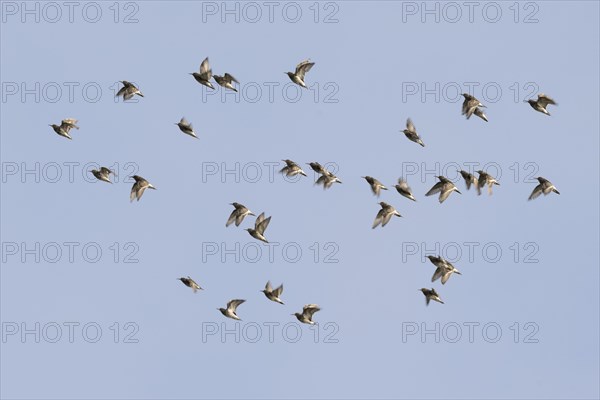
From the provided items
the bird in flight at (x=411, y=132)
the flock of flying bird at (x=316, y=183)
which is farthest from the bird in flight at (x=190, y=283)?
the bird in flight at (x=411, y=132)

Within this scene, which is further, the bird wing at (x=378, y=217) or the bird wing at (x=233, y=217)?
the bird wing at (x=233, y=217)

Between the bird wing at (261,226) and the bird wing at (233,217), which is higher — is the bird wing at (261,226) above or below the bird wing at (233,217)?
below

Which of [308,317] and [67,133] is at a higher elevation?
[67,133]

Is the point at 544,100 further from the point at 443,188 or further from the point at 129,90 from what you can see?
the point at 129,90

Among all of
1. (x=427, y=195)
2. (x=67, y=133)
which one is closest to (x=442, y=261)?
(x=427, y=195)

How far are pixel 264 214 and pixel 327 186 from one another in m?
4.81

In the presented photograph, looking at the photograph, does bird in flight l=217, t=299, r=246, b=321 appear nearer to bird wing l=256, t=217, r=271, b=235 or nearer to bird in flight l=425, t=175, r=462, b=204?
bird wing l=256, t=217, r=271, b=235

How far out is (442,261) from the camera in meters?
147

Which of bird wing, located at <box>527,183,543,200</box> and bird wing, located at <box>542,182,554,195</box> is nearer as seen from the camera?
bird wing, located at <box>542,182,554,195</box>

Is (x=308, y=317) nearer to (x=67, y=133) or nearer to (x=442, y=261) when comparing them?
(x=442, y=261)

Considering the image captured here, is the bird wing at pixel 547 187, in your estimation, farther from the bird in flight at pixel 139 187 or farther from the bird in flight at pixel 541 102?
the bird in flight at pixel 139 187

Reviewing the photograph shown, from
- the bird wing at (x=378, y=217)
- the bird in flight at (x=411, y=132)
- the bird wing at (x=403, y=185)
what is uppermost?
the bird in flight at (x=411, y=132)

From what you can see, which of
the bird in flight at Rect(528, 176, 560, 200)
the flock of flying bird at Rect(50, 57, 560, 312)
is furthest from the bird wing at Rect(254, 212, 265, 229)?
the bird in flight at Rect(528, 176, 560, 200)

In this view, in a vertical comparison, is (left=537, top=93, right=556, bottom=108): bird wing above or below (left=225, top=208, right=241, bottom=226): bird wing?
above
